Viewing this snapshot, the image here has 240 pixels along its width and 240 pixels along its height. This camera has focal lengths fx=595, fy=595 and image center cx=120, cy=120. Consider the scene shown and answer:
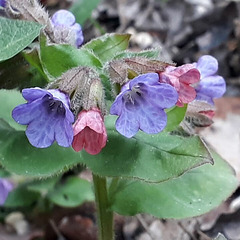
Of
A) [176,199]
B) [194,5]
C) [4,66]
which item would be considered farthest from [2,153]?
[194,5]

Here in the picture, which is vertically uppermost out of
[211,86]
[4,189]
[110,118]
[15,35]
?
[15,35]

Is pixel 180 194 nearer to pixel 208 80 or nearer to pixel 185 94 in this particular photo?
pixel 208 80

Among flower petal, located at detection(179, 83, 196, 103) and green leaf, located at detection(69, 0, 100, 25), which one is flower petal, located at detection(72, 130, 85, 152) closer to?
flower petal, located at detection(179, 83, 196, 103)

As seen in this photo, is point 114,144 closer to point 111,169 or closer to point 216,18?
point 111,169

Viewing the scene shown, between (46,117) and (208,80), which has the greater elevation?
(46,117)

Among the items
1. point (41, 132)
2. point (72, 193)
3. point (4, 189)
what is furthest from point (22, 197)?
point (41, 132)

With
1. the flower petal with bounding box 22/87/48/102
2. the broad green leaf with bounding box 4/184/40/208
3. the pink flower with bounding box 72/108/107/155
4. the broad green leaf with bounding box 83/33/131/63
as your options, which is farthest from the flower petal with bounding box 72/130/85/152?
the broad green leaf with bounding box 4/184/40/208

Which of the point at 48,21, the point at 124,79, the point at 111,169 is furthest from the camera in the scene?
the point at 48,21
